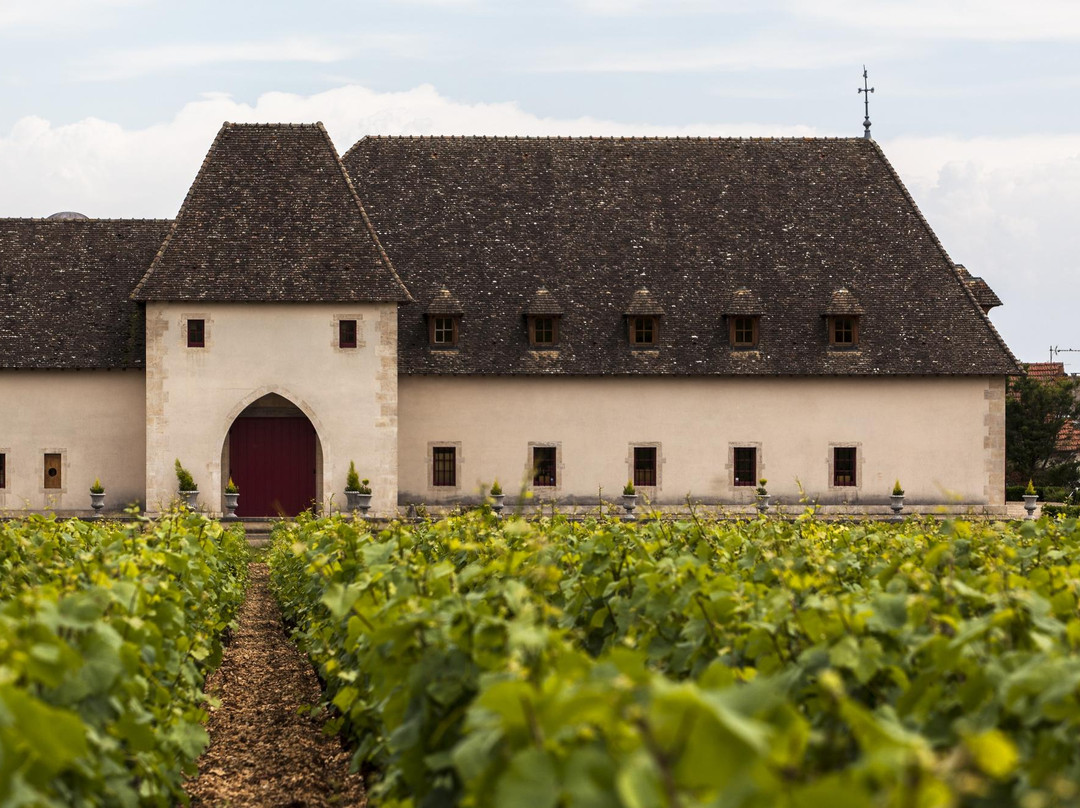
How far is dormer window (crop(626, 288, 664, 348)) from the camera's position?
33594mm

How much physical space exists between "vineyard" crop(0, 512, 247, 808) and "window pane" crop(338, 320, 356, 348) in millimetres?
21450

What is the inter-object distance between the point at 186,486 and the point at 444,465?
21.2 feet

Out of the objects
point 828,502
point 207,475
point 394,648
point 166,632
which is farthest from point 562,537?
point 828,502

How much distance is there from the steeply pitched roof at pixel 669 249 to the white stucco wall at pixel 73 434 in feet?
22.6

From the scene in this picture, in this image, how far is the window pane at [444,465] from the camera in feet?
111

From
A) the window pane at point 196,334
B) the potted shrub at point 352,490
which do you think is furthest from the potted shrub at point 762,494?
the window pane at point 196,334

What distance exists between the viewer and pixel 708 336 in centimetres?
3394

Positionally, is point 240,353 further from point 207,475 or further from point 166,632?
point 166,632

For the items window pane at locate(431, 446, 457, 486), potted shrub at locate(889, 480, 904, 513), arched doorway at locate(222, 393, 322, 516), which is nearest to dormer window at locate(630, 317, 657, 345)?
window pane at locate(431, 446, 457, 486)

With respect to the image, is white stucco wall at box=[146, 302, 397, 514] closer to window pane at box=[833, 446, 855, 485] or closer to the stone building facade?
the stone building facade

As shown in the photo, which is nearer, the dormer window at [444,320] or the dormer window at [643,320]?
the dormer window at [444,320]

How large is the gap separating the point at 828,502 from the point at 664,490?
4179mm

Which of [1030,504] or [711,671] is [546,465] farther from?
[711,671]

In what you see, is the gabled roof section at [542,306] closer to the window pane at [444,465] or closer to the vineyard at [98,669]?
the window pane at [444,465]
